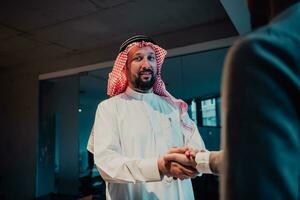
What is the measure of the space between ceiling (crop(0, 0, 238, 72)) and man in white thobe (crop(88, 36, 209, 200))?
981 millimetres

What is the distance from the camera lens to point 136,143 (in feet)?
4.69

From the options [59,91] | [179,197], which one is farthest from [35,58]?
[179,197]

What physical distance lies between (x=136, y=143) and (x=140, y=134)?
0.17 feet

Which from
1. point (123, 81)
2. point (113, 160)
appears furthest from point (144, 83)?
point (113, 160)

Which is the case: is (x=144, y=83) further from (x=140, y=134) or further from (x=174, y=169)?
(x=174, y=169)

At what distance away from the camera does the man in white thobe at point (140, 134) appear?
47.4 inches

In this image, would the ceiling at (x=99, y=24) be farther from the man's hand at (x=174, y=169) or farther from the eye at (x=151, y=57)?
the man's hand at (x=174, y=169)

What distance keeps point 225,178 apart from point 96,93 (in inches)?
180

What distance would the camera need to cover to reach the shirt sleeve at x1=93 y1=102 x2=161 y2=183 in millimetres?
1178

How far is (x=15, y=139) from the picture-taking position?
4.39 metres

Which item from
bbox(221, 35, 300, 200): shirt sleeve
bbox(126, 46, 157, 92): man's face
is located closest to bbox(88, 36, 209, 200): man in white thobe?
bbox(126, 46, 157, 92): man's face

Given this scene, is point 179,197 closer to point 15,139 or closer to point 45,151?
point 45,151

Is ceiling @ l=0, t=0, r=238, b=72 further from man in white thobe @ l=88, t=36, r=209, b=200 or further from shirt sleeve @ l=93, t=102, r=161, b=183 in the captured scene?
shirt sleeve @ l=93, t=102, r=161, b=183

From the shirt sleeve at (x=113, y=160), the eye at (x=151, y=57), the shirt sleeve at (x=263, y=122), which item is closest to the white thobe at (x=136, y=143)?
the shirt sleeve at (x=113, y=160)
